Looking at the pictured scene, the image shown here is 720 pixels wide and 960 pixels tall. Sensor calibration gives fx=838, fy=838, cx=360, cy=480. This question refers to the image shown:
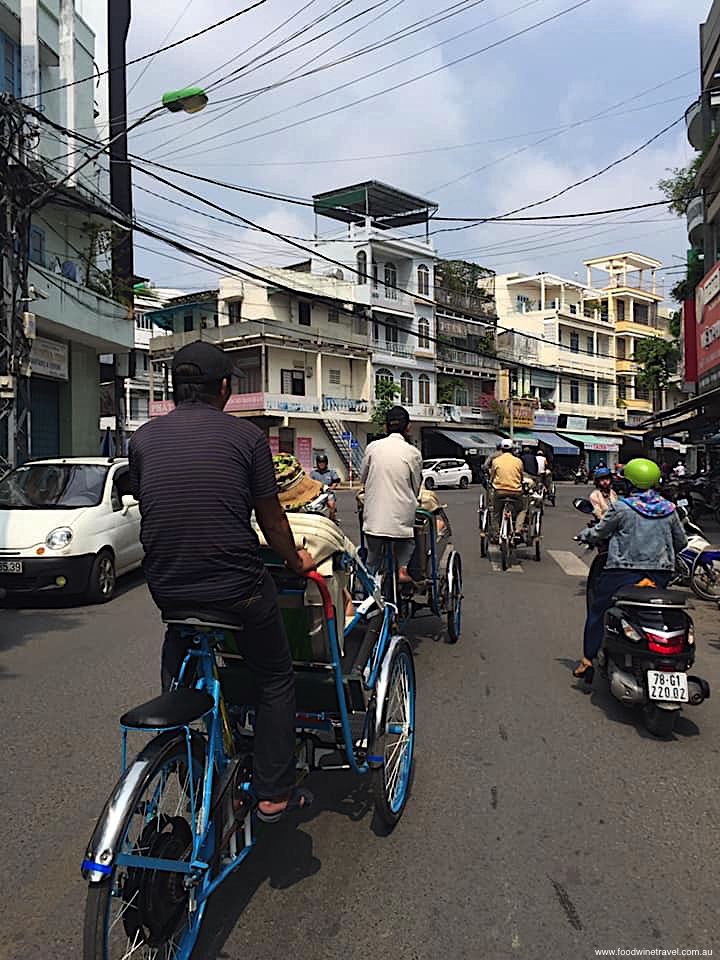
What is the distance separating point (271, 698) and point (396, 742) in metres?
1.09

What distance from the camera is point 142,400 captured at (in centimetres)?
4778

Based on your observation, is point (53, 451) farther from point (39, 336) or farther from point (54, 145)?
point (54, 145)

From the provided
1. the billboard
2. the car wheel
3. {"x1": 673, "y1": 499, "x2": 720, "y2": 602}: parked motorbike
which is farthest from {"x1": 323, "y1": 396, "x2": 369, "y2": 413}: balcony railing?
{"x1": 673, "y1": 499, "x2": 720, "y2": 602}: parked motorbike

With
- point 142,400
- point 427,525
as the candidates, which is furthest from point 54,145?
point 142,400

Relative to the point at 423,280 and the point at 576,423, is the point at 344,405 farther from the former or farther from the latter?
the point at 576,423

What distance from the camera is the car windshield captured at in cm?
949

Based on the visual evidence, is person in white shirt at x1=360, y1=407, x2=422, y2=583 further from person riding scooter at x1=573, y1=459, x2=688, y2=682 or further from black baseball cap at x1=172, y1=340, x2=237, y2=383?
black baseball cap at x1=172, y1=340, x2=237, y2=383

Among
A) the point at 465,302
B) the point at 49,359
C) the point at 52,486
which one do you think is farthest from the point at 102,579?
the point at 465,302

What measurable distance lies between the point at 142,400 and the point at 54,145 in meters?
30.1

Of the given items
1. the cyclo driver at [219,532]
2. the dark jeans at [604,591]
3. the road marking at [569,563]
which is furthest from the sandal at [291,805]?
the road marking at [569,563]

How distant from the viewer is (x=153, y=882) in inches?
91.9

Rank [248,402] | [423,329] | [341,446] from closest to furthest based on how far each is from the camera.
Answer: [248,402] < [341,446] < [423,329]

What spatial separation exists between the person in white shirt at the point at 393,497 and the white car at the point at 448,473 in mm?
33545

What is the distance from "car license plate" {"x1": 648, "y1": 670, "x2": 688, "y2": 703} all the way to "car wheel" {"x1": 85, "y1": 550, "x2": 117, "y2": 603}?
6.23m
